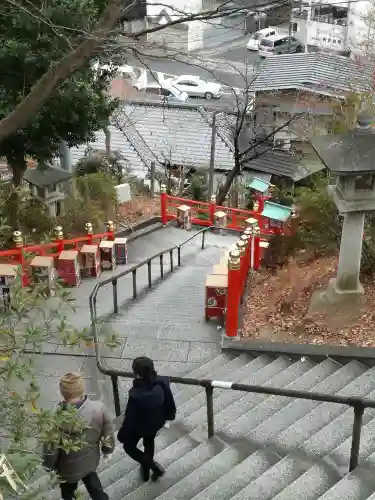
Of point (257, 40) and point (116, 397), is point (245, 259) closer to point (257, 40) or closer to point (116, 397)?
point (116, 397)

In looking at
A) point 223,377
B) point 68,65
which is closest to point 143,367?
point 223,377

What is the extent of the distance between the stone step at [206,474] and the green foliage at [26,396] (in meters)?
1.55

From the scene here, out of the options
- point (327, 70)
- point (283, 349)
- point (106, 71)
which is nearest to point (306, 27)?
point (327, 70)

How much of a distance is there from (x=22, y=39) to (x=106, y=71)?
8.04 ft

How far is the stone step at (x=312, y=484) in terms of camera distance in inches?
178

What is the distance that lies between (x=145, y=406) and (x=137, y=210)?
11825mm

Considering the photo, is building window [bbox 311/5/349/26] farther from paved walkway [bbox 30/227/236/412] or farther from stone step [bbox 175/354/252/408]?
stone step [bbox 175/354/252/408]

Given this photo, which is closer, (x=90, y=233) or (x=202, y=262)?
(x=90, y=233)

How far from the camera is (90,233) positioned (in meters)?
11.8

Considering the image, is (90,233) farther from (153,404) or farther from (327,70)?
(327,70)

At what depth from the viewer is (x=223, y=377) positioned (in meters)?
7.47

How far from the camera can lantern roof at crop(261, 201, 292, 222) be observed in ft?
53.5

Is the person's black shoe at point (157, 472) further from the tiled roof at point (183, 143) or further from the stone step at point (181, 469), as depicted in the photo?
the tiled roof at point (183, 143)

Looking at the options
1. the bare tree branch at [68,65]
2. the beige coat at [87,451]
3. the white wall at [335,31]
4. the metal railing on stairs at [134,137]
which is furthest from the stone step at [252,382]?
the white wall at [335,31]
